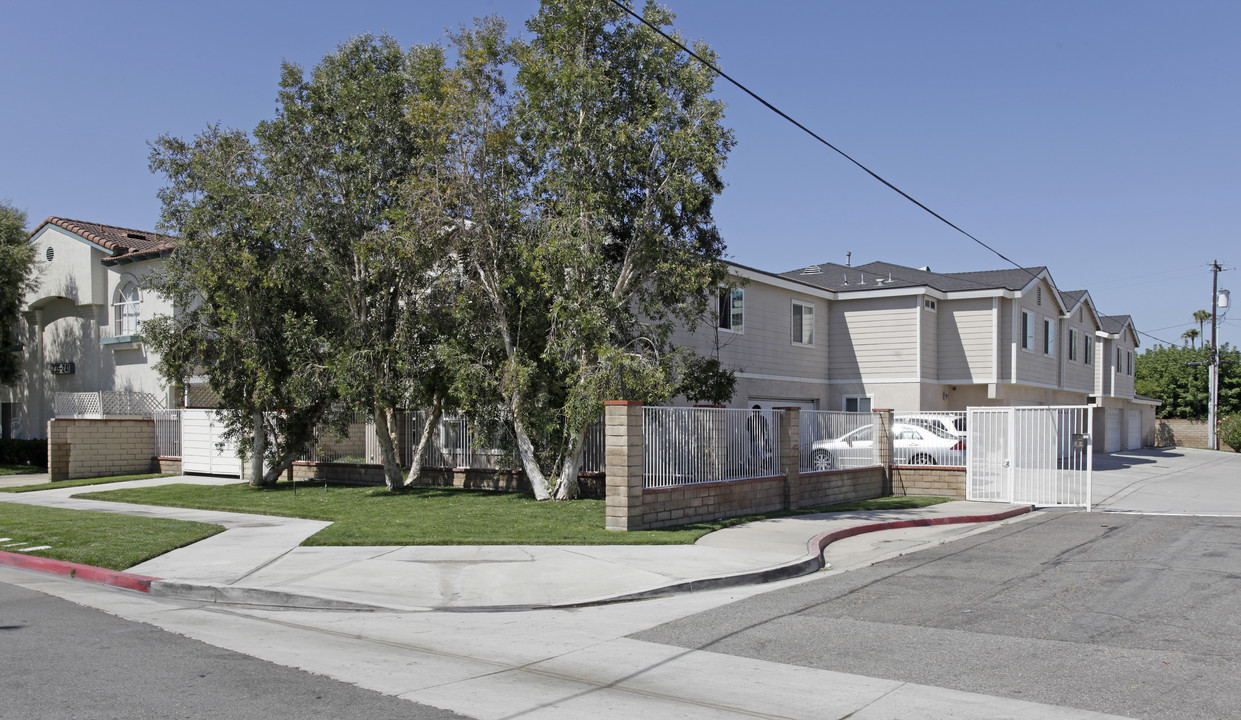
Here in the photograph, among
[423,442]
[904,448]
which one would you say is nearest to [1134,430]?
[904,448]

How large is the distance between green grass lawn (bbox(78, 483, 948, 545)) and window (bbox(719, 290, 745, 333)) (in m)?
7.35

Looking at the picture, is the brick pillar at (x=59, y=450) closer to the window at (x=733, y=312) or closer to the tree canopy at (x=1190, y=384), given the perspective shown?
the window at (x=733, y=312)

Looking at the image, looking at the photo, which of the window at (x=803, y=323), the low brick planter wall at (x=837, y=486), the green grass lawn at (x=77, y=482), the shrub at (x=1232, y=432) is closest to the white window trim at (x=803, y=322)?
the window at (x=803, y=323)

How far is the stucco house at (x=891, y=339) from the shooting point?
27.1m

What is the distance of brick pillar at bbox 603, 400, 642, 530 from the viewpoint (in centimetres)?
1350

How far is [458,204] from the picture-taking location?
1684 centimetres

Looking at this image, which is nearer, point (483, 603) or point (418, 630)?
point (418, 630)

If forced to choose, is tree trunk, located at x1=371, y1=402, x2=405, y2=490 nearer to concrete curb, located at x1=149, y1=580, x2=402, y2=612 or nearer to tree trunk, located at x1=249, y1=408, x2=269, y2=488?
tree trunk, located at x1=249, y1=408, x2=269, y2=488

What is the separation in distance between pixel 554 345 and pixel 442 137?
441cm

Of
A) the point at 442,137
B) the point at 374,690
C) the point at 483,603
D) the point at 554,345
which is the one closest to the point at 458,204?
the point at 442,137

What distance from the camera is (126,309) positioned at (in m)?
29.7

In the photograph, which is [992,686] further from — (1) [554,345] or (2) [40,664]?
(1) [554,345]

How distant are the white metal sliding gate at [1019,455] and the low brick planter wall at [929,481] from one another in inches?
16.6

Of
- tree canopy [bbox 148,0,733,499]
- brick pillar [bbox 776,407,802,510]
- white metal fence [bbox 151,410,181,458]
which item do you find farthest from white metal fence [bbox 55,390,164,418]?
brick pillar [bbox 776,407,802,510]
